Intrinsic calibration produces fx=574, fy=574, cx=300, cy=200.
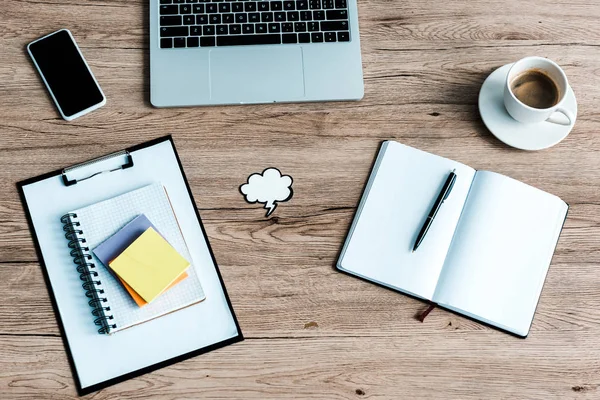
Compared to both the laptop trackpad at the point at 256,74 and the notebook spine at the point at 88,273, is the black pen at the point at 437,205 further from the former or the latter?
the notebook spine at the point at 88,273

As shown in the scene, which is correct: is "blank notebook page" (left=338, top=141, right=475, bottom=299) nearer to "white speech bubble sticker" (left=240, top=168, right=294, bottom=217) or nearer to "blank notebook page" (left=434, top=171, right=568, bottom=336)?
"blank notebook page" (left=434, top=171, right=568, bottom=336)

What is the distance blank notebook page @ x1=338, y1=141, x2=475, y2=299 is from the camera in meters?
0.91

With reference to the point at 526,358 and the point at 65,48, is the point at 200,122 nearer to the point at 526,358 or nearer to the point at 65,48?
the point at 65,48

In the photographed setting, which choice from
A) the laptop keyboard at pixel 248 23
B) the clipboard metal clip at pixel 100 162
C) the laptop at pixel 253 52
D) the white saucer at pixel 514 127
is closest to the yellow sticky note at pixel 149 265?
the clipboard metal clip at pixel 100 162

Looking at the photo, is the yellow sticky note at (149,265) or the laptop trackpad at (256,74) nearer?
the yellow sticky note at (149,265)

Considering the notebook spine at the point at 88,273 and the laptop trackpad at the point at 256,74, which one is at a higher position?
the laptop trackpad at the point at 256,74

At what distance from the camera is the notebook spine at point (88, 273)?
0.86 metres

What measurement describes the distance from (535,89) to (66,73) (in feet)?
2.59

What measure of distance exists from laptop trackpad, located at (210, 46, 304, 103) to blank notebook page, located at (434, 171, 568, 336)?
35 centimetres

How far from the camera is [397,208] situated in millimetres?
942

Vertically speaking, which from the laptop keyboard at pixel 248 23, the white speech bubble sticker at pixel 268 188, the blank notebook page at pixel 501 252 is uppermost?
the laptop keyboard at pixel 248 23

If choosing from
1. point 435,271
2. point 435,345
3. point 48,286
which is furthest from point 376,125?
point 48,286

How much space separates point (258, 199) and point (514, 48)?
534 mm

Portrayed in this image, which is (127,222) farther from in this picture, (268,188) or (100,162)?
(268,188)
